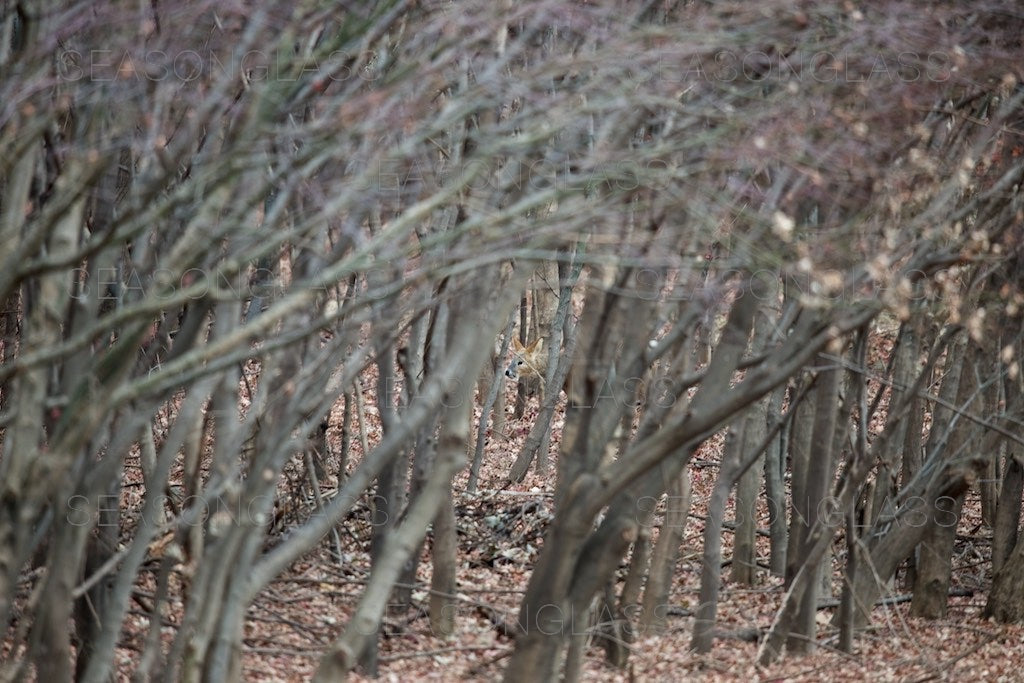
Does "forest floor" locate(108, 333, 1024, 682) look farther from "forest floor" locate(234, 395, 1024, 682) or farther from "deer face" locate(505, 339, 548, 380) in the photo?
"deer face" locate(505, 339, 548, 380)

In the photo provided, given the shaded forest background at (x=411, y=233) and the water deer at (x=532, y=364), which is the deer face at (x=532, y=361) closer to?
the water deer at (x=532, y=364)

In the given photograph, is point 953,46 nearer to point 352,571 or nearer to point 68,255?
point 68,255

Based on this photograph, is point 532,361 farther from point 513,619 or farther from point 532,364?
point 513,619

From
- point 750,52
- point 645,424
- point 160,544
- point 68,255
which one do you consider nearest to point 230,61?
point 68,255

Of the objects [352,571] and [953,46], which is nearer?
[953,46]

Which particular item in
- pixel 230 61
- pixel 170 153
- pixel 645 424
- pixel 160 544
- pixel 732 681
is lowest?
pixel 732 681

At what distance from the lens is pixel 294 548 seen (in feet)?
18.4

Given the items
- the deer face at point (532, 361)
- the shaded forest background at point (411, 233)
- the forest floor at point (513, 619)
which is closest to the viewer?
the shaded forest background at point (411, 233)

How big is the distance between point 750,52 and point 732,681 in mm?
4692

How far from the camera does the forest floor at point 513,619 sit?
8.74 meters

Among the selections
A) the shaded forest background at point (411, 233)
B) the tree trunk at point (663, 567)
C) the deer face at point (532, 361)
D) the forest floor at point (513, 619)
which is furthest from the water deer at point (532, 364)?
the shaded forest background at point (411, 233)

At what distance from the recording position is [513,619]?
9.81 meters

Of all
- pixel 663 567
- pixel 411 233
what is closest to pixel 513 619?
pixel 663 567

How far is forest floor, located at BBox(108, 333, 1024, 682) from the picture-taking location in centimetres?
874
